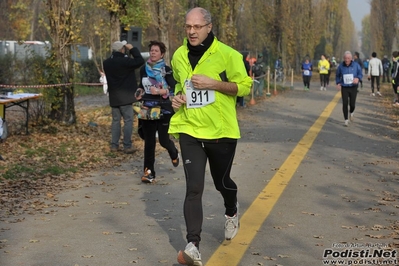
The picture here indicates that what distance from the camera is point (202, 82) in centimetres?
614

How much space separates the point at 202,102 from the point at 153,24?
759 inches

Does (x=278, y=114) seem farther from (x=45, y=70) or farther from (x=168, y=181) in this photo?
(x=168, y=181)

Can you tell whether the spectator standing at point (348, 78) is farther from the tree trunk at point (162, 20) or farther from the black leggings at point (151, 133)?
the black leggings at point (151, 133)

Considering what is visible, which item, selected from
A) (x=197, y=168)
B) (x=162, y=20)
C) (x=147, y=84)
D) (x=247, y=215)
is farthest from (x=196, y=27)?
(x=162, y=20)

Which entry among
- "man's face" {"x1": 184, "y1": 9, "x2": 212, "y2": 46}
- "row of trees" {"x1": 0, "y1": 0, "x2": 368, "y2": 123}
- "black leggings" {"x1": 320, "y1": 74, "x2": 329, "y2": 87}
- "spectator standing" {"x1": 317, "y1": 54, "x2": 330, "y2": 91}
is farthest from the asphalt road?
"black leggings" {"x1": 320, "y1": 74, "x2": 329, "y2": 87}

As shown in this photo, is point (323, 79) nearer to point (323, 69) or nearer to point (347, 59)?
point (323, 69)

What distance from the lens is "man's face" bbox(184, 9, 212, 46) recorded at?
6.20m

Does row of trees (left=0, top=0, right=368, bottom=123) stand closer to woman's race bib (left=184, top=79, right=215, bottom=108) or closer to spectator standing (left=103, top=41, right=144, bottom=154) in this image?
spectator standing (left=103, top=41, right=144, bottom=154)

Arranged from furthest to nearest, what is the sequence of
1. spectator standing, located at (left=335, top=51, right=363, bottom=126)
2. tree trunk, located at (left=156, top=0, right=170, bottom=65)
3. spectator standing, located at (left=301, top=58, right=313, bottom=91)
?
spectator standing, located at (left=301, top=58, right=313, bottom=91)
tree trunk, located at (left=156, top=0, right=170, bottom=65)
spectator standing, located at (left=335, top=51, right=363, bottom=126)

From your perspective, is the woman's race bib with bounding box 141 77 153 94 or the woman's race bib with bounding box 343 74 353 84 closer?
the woman's race bib with bounding box 141 77 153 94

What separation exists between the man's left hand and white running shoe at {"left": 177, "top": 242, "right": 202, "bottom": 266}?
4.14ft

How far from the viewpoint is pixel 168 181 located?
1041cm

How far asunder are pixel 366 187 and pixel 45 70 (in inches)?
342

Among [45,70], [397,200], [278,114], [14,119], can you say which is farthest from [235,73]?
[278,114]
